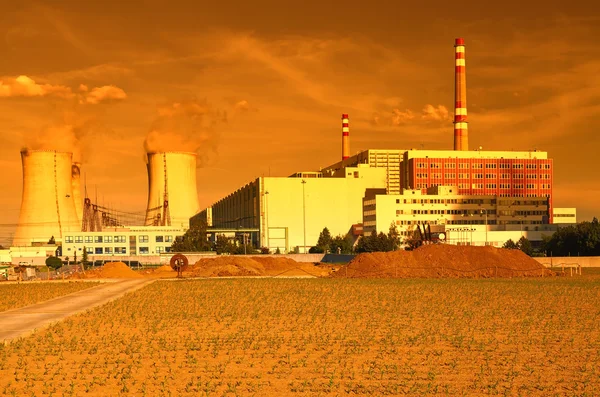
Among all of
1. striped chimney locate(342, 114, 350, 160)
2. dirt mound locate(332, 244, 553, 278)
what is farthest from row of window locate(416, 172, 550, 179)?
dirt mound locate(332, 244, 553, 278)

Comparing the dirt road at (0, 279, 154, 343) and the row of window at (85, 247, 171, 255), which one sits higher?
the dirt road at (0, 279, 154, 343)

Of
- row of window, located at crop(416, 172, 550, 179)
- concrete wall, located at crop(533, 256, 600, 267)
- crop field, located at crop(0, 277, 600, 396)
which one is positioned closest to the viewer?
crop field, located at crop(0, 277, 600, 396)

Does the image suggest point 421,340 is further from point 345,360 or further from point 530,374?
point 530,374

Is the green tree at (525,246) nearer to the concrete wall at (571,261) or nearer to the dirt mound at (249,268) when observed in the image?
the concrete wall at (571,261)

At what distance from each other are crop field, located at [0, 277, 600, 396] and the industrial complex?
92728 mm

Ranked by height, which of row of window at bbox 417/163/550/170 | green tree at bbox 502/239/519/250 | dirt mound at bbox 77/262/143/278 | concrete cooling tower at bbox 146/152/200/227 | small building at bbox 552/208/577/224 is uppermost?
row of window at bbox 417/163/550/170

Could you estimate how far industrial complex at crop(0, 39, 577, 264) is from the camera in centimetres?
12925

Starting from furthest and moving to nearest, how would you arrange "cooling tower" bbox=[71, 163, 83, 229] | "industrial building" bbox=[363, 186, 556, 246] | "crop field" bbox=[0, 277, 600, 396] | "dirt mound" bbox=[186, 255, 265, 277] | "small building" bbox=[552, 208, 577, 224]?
1. "small building" bbox=[552, 208, 577, 224]
2. "cooling tower" bbox=[71, 163, 83, 229]
3. "industrial building" bbox=[363, 186, 556, 246]
4. "dirt mound" bbox=[186, 255, 265, 277]
5. "crop field" bbox=[0, 277, 600, 396]

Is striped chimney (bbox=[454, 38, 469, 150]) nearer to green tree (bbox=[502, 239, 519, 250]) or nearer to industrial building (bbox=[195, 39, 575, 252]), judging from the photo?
industrial building (bbox=[195, 39, 575, 252])

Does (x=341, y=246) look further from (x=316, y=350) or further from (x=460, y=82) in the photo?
(x=316, y=350)

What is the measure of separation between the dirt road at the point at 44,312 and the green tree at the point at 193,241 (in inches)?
3572

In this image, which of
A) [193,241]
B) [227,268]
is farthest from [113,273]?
[193,241]

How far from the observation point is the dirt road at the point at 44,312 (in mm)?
28828

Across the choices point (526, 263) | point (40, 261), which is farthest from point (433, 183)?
point (526, 263)
